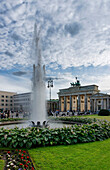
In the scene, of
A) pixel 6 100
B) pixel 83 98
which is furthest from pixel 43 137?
pixel 6 100

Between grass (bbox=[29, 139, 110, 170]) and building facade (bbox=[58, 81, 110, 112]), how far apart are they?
6951 centimetres

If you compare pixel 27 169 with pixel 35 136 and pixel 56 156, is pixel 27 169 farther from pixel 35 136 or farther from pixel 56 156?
pixel 35 136

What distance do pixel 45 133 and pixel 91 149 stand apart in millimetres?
2663

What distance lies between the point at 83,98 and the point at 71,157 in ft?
297

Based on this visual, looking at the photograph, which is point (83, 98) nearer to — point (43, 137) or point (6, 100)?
point (6, 100)

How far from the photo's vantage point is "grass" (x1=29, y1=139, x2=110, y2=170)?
5.72m

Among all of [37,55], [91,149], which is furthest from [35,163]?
[37,55]

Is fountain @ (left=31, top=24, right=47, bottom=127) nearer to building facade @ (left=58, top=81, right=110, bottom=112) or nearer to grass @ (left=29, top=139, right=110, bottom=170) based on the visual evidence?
grass @ (left=29, top=139, right=110, bottom=170)

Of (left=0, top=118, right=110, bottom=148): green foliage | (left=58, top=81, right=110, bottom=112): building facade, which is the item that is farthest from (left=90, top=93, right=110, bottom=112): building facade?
(left=0, top=118, right=110, bottom=148): green foliage

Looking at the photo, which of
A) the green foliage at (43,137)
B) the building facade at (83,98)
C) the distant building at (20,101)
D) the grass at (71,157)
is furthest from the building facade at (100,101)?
the grass at (71,157)

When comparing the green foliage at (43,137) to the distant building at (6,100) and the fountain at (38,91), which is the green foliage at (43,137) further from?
the distant building at (6,100)

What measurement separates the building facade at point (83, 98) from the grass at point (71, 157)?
228 ft

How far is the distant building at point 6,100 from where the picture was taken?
369 ft

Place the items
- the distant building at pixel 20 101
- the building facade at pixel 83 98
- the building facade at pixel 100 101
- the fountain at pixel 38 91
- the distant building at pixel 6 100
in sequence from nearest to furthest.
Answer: the fountain at pixel 38 91
the building facade at pixel 100 101
the building facade at pixel 83 98
the distant building at pixel 6 100
the distant building at pixel 20 101
